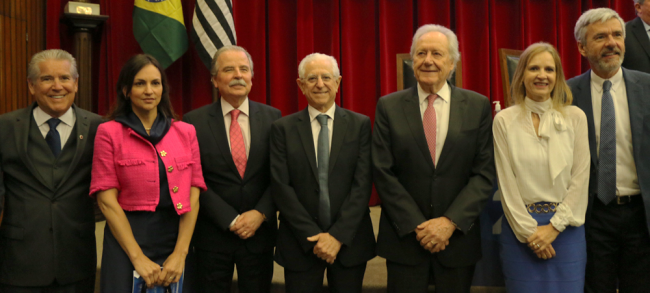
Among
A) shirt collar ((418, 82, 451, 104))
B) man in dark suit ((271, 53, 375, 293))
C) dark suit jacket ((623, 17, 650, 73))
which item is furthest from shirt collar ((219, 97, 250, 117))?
dark suit jacket ((623, 17, 650, 73))

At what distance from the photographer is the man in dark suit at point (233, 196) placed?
7.09 feet

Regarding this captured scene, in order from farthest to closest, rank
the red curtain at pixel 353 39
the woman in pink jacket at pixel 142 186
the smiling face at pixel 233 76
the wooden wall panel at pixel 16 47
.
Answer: the red curtain at pixel 353 39 → the wooden wall panel at pixel 16 47 → the smiling face at pixel 233 76 → the woman in pink jacket at pixel 142 186

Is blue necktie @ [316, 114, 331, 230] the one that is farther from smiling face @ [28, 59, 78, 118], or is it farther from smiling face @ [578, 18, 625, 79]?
smiling face @ [578, 18, 625, 79]

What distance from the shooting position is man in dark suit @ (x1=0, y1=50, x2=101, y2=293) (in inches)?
76.5

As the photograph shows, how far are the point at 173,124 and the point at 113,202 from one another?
429mm

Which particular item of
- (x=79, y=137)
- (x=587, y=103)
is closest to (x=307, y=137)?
(x=79, y=137)

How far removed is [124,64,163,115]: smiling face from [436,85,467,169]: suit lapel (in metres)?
1.31

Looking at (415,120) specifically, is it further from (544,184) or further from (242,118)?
(242,118)

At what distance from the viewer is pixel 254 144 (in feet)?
7.39

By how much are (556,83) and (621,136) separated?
0.43m

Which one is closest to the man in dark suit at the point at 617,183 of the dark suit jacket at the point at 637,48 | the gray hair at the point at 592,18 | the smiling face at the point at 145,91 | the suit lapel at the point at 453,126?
the gray hair at the point at 592,18

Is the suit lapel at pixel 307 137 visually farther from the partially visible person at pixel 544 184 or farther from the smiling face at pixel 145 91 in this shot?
the partially visible person at pixel 544 184

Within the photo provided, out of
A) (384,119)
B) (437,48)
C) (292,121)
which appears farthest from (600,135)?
(292,121)

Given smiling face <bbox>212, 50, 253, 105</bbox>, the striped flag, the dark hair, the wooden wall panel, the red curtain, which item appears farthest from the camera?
the red curtain
